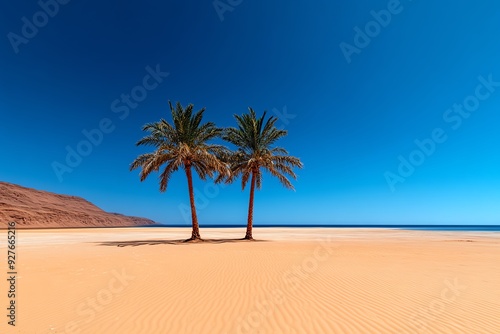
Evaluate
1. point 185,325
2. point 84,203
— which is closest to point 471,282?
point 185,325

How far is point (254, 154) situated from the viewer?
27344 mm

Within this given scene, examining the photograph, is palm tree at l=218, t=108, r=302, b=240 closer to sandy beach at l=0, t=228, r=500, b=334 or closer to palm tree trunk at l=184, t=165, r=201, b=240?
palm tree trunk at l=184, t=165, r=201, b=240

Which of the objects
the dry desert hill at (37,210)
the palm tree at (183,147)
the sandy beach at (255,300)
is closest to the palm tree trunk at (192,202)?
the palm tree at (183,147)

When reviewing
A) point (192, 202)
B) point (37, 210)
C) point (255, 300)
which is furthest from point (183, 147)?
point (37, 210)

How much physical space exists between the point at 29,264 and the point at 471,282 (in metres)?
17.1

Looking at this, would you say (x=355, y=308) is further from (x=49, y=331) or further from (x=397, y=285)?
(x=49, y=331)

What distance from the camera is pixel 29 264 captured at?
1218cm

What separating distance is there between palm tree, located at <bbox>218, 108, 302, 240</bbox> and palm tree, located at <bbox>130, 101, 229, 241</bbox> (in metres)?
1.96

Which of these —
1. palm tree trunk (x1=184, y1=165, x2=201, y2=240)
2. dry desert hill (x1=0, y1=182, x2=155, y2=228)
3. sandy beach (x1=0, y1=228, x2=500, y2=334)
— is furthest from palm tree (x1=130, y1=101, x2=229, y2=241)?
dry desert hill (x1=0, y1=182, x2=155, y2=228)

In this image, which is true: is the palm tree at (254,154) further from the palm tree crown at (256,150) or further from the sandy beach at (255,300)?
the sandy beach at (255,300)

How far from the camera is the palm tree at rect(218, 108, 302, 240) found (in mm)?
27234

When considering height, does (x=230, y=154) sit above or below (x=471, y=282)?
above

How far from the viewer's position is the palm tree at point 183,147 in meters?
23.9

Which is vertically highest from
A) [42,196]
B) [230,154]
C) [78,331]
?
[42,196]
